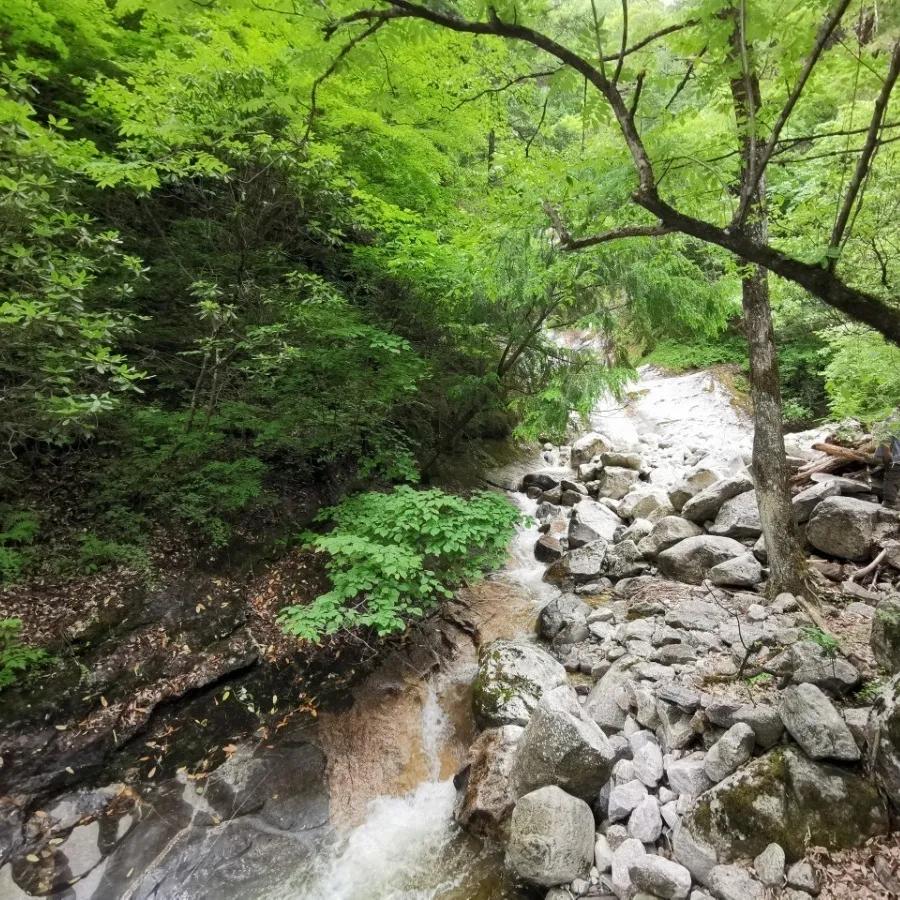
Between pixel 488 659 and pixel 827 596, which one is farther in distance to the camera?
pixel 827 596

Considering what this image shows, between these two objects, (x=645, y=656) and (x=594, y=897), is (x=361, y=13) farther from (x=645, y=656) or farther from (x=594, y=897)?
(x=645, y=656)

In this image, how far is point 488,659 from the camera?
5.75 m

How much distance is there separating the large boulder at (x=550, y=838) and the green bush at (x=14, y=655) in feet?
14.9

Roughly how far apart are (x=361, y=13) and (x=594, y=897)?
18.5 feet

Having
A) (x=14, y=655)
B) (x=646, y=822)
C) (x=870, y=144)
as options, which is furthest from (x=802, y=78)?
(x=14, y=655)

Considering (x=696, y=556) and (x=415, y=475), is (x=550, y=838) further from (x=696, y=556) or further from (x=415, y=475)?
A: (x=696, y=556)

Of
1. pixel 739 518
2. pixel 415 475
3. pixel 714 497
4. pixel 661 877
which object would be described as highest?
pixel 415 475

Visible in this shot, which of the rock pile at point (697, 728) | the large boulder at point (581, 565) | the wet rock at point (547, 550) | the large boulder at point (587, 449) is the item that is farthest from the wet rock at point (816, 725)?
the large boulder at point (587, 449)

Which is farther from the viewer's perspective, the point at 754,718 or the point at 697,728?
the point at 697,728

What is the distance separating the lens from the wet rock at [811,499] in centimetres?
753

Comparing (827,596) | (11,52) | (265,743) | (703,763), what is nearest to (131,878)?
(265,743)

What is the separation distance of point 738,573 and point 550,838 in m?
4.49

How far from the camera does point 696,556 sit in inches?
290

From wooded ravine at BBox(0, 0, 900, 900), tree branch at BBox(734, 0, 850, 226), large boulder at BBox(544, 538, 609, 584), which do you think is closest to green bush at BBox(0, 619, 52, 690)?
wooded ravine at BBox(0, 0, 900, 900)
